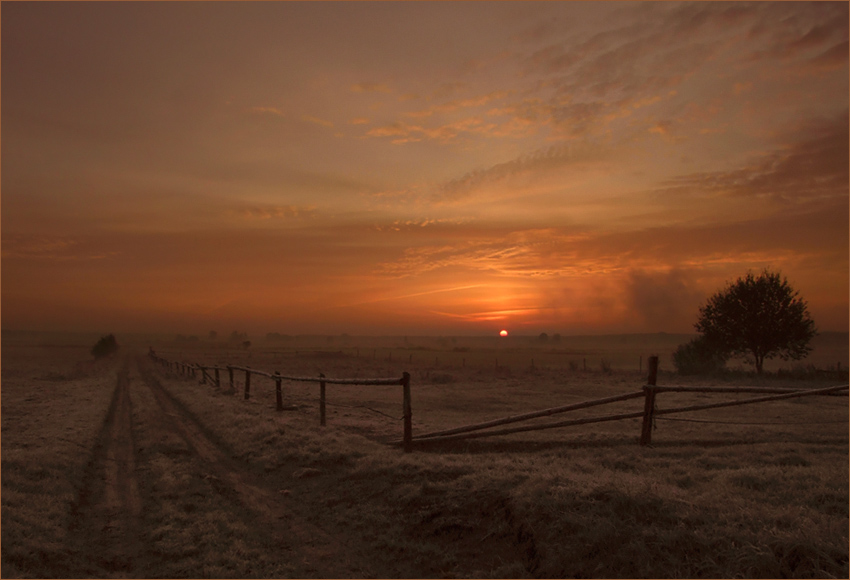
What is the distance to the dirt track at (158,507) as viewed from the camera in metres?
6.11

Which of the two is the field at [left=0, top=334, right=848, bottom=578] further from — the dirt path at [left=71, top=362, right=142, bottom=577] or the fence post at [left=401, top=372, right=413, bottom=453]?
the fence post at [left=401, top=372, right=413, bottom=453]

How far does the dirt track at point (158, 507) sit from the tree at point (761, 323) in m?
41.5

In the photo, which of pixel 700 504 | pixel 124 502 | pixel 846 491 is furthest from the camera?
pixel 124 502

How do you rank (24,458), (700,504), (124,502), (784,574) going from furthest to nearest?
(24,458) → (124,502) → (700,504) → (784,574)

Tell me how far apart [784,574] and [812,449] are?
27.2ft

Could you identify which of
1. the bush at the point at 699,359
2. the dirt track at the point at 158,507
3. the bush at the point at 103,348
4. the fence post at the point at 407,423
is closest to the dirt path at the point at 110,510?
the dirt track at the point at 158,507

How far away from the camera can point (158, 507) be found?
7.89 meters

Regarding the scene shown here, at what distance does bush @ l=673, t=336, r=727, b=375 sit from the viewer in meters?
40.3

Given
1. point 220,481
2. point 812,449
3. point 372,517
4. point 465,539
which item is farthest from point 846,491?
point 220,481

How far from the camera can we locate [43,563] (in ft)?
19.4

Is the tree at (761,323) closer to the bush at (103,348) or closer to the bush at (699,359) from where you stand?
the bush at (699,359)

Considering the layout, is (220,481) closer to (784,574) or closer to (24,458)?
(24,458)

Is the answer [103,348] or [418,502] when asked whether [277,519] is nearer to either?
[418,502]

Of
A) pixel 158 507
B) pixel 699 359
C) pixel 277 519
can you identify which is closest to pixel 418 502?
pixel 277 519
